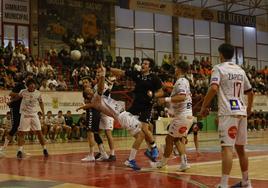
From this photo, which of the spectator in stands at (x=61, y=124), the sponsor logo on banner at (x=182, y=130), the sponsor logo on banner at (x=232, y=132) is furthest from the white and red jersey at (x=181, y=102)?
the spectator in stands at (x=61, y=124)

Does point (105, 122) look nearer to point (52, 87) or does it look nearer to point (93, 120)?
point (93, 120)

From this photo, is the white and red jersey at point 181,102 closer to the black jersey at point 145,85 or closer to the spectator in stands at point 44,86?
the black jersey at point 145,85

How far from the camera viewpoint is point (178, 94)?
Answer: 916cm

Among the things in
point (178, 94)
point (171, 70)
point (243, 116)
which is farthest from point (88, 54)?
point (243, 116)

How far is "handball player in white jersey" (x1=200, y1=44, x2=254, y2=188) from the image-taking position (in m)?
6.80

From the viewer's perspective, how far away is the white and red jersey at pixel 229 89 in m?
6.94

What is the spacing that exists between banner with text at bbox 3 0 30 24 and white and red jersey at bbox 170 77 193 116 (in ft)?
73.8

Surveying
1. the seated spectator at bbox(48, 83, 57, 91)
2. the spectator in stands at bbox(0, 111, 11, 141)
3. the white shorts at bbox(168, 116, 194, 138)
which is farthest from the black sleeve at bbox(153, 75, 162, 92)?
the seated spectator at bbox(48, 83, 57, 91)

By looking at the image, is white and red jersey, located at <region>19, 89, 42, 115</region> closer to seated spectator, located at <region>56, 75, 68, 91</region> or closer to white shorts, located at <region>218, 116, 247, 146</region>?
white shorts, located at <region>218, 116, 247, 146</region>

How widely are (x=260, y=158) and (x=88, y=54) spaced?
1851cm

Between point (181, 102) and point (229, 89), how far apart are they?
2.57 m

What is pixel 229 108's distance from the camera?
6922 millimetres

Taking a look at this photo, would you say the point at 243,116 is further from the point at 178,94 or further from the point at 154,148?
the point at 154,148

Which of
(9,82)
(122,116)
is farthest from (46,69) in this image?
(122,116)
